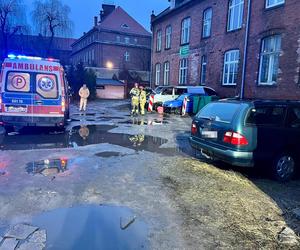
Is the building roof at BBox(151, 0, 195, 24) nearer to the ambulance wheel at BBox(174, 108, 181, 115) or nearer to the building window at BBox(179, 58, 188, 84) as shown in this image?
the building window at BBox(179, 58, 188, 84)

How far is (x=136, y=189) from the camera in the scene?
543cm

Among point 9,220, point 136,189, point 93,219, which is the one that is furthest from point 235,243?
point 9,220

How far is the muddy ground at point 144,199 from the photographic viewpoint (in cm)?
378

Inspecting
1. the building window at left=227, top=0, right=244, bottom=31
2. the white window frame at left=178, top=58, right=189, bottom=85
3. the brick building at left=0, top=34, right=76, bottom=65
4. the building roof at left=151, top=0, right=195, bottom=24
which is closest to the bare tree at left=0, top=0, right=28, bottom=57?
the brick building at left=0, top=34, right=76, bottom=65

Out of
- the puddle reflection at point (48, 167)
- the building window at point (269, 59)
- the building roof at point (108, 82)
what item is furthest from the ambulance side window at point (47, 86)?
the building roof at point (108, 82)

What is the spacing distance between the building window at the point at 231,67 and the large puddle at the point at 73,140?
10.8 meters

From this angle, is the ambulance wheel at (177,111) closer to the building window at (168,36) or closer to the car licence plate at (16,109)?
the car licence plate at (16,109)

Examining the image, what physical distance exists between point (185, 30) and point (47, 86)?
18.5 metres

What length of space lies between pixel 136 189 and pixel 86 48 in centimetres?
5719

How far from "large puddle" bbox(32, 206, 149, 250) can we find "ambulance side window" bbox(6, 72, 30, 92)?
7029 mm

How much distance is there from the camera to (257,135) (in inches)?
242

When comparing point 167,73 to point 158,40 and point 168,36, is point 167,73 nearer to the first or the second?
point 168,36

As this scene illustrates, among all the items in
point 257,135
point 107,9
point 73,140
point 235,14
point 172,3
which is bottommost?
point 73,140

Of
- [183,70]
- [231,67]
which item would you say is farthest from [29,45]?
[231,67]
